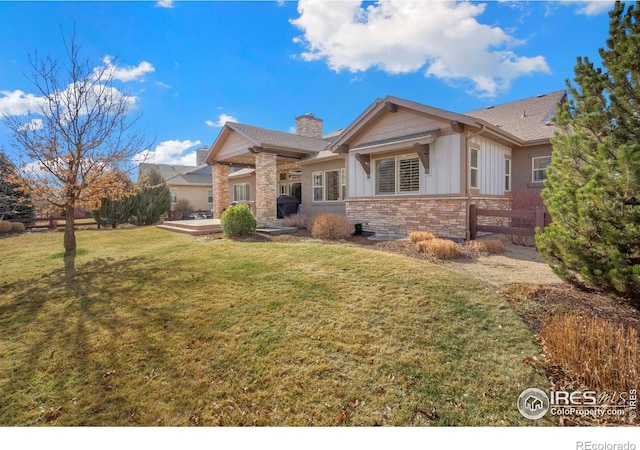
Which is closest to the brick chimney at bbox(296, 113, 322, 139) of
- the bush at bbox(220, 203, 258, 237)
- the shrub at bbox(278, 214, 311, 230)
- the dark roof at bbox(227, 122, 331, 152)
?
the dark roof at bbox(227, 122, 331, 152)

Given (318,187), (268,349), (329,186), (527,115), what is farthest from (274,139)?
(268,349)

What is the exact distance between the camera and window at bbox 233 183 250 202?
72.2 feet

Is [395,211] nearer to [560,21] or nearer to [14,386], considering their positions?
[560,21]

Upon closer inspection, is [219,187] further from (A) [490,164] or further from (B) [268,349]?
(B) [268,349]

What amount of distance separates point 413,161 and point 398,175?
27.6 inches

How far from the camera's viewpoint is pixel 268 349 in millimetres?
3301

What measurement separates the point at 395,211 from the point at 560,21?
620 cm

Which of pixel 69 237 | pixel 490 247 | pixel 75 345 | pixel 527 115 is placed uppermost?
pixel 527 115

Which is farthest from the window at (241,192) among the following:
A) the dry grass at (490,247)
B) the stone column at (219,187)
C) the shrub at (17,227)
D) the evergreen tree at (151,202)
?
the dry grass at (490,247)

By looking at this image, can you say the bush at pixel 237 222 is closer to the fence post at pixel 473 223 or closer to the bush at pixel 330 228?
the bush at pixel 330 228

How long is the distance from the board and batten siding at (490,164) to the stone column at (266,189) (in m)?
8.21

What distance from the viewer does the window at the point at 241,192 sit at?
72.2ft

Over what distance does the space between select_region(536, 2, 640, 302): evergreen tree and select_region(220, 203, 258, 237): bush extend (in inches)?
322

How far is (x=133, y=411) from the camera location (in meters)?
2.59
